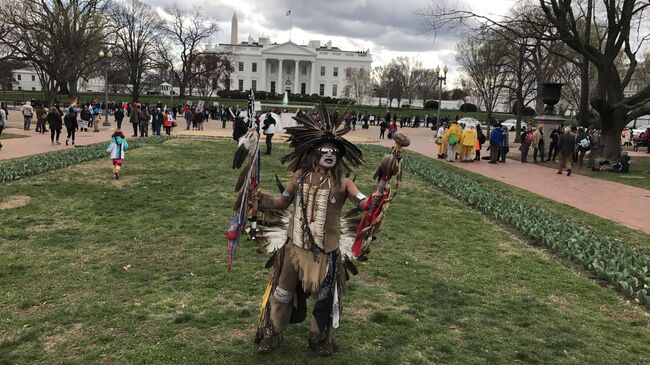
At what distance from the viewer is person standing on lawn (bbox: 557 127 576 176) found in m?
16.6

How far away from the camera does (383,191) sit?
143 inches

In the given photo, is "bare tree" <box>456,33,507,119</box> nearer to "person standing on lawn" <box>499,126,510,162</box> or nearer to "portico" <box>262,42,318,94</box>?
"person standing on lawn" <box>499,126,510,162</box>

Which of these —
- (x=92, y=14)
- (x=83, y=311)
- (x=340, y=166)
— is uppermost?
(x=92, y=14)

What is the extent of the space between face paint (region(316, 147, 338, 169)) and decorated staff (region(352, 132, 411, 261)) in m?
0.35

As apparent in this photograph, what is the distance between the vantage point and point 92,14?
149 feet

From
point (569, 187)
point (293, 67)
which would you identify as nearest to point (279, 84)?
point (293, 67)

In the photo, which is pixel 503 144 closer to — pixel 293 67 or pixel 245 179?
pixel 245 179

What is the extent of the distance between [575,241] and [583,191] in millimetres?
7270

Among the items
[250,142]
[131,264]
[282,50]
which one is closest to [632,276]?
[250,142]

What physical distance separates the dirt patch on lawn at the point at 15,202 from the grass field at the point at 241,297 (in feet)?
0.06

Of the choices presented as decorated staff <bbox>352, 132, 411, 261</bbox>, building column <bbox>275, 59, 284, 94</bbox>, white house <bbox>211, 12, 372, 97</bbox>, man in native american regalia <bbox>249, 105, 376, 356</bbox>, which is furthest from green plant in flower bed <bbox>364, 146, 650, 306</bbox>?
building column <bbox>275, 59, 284, 94</bbox>

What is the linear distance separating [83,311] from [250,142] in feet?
8.37

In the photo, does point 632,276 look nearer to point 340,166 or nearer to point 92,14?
point 340,166

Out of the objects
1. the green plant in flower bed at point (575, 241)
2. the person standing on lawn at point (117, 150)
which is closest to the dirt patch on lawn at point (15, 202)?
the person standing on lawn at point (117, 150)
